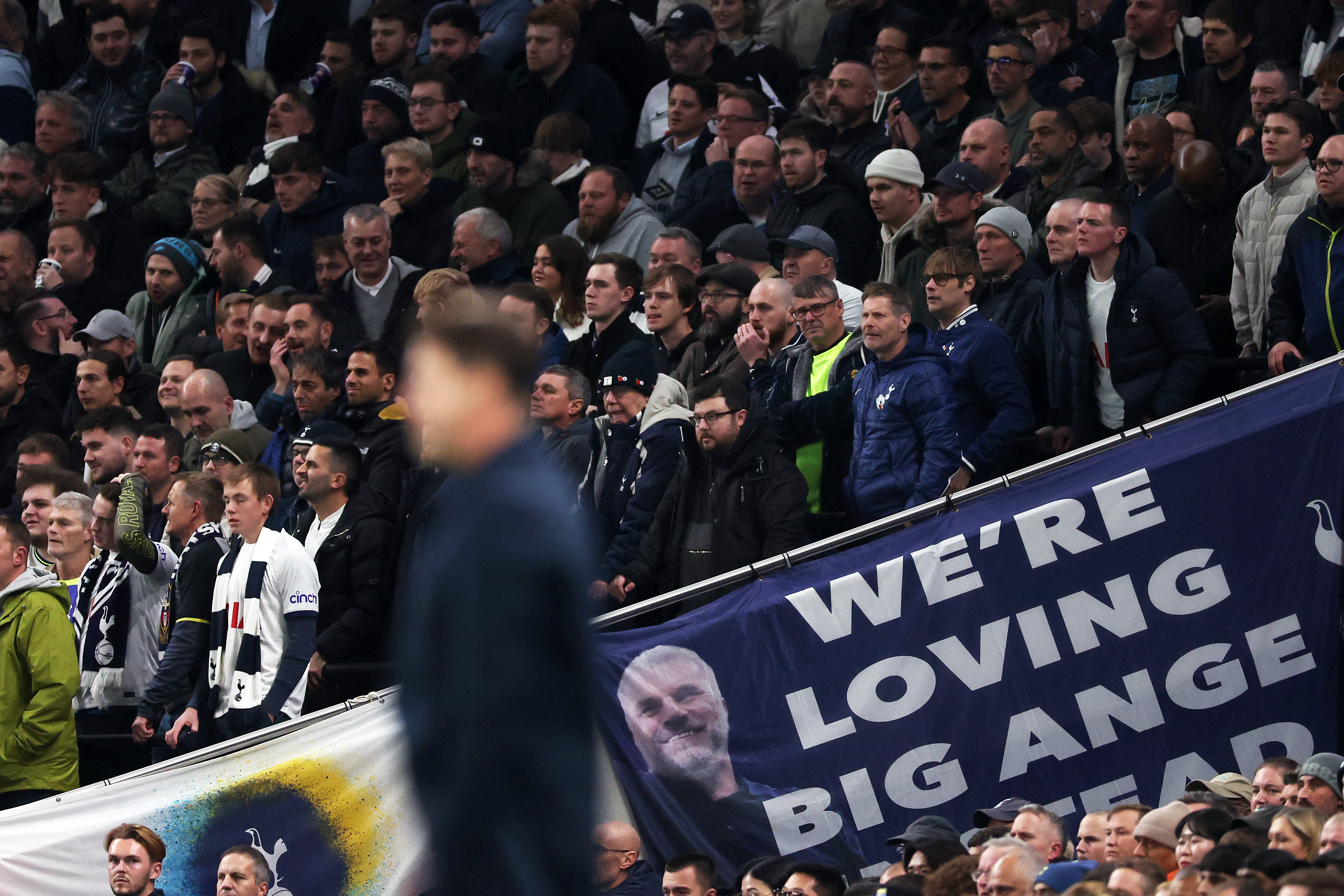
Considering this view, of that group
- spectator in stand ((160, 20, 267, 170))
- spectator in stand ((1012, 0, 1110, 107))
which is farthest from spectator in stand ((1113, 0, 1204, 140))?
spectator in stand ((160, 20, 267, 170))

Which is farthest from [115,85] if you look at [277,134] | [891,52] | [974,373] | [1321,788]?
Answer: [1321,788]

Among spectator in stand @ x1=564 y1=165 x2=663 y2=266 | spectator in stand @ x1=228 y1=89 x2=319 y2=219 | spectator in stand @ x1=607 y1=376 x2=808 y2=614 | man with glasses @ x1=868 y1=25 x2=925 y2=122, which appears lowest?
spectator in stand @ x1=607 y1=376 x2=808 y2=614

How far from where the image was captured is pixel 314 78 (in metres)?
14.9

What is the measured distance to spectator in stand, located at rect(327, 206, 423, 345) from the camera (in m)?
11.3

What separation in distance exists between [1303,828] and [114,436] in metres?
7.12

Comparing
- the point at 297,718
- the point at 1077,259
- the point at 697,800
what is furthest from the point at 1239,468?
the point at 297,718

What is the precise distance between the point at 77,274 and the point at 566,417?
5712 mm

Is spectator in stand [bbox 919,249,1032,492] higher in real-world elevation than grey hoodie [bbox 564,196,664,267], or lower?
lower

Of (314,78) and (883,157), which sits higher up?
(314,78)

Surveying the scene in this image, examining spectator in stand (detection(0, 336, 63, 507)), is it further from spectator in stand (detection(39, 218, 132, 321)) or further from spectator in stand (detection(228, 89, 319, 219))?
spectator in stand (detection(228, 89, 319, 219))

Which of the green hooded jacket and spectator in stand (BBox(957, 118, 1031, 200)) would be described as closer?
the green hooded jacket

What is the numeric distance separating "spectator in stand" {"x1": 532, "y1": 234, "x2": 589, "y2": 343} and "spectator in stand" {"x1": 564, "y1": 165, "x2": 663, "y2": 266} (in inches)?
31.0

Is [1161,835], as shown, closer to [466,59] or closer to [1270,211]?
[1270,211]

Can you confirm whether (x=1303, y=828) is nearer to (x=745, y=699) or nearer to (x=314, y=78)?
(x=745, y=699)
